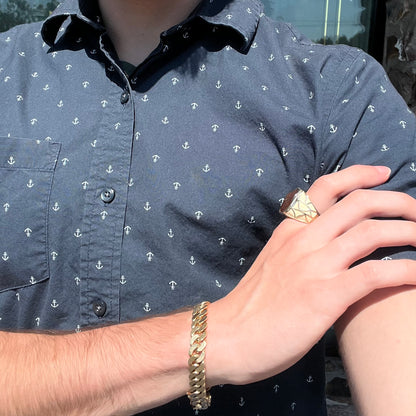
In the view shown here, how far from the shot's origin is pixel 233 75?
109 cm

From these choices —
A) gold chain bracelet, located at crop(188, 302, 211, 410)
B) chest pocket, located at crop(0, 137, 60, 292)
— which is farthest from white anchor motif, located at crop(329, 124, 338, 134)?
chest pocket, located at crop(0, 137, 60, 292)

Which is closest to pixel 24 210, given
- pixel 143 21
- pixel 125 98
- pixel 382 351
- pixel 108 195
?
pixel 108 195

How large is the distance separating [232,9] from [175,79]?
200 millimetres

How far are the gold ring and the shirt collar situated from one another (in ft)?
1.21

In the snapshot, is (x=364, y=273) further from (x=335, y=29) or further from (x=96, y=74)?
(x=335, y=29)

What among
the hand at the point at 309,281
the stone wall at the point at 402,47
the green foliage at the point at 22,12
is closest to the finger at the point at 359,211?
the hand at the point at 309,281

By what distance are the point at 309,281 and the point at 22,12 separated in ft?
9.38

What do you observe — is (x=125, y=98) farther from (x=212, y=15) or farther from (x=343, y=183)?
(x=343, y=183)

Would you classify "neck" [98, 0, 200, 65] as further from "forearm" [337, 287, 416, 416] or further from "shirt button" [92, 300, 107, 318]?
"forearm" [337, 287, 416, 416]

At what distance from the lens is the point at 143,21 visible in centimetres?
115

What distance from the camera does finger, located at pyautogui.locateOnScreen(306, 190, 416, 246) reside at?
854 millimetres

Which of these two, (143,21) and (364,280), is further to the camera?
(143,21)

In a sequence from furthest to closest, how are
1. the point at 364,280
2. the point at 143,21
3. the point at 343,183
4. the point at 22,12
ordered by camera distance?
1. the point at 22,12
2. the point at 143,21
3. the point at 343,183
4. the point at 364,280

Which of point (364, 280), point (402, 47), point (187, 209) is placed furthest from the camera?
point (402, 47)
